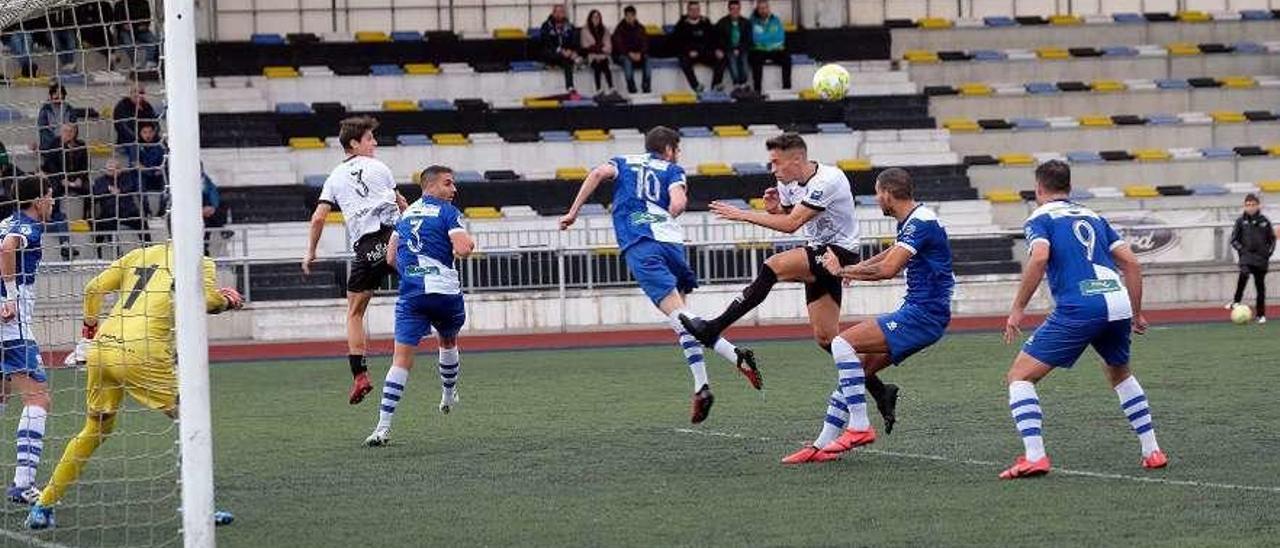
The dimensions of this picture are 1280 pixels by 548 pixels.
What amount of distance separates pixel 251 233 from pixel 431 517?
17247mm

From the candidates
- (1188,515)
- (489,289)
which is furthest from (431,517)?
(489,289)

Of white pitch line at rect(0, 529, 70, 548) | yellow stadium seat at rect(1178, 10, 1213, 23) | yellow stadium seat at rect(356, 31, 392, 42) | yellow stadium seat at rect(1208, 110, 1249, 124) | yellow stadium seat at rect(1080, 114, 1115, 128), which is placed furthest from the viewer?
yellow stadium seat at rect(1178, 10, 1213, 23)

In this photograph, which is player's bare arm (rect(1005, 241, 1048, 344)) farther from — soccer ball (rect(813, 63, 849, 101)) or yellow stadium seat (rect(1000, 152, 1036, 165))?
yellow stadium seat (rect(1000, 152, 1036, 165))

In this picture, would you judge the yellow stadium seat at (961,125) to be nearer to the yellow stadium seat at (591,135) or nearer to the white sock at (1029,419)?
the yellow stadium seat at (591,135)

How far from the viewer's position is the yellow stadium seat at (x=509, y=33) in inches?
1358

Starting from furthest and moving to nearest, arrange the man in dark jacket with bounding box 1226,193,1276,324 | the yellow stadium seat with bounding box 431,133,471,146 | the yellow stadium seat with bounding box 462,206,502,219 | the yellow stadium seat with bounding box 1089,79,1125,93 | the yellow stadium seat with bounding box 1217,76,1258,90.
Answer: the yellow stadium seat with bounding box 1217,76,1258,90
the yellow stadium seat with bounding box 1089,79,1125,93
the yellow stadium seat with bounding box 431,133,471,146
the yellow stadium seat with bounding box 462,206,502,219
the man in dark jacket with bounding box 1226,193,1276,324

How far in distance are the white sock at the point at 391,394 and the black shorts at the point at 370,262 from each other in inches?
54.2

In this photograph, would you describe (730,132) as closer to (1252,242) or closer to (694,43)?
(694,43)

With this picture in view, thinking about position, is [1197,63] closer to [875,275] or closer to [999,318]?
[999,318]

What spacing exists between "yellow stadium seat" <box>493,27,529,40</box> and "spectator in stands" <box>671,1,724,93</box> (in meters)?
2.51

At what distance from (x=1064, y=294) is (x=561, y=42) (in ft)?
74.2

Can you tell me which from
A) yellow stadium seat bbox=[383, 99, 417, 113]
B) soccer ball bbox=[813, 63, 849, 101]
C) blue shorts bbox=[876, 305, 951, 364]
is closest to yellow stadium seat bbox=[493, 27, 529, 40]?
yellow stadium seat bbox=[383, 99, 417, 113]

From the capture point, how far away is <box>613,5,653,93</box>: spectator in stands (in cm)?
3325

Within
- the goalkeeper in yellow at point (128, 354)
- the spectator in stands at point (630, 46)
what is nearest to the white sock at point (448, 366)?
the goalkeeper in yellow at point (128, 354)
